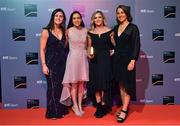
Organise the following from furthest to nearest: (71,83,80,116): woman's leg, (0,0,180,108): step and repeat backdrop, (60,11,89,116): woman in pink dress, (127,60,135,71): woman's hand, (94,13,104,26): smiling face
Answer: (0,0,180,108): step and repeat backdrop < (71,83,80,116): woman's leg < (60,11,89,116): woman in pink dress < (94,13,104,26): smiling face < (127,60,135,71): woman's hand

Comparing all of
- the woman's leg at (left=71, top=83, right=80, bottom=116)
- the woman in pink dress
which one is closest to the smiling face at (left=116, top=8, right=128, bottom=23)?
the woman in pink dress

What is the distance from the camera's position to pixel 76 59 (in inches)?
164

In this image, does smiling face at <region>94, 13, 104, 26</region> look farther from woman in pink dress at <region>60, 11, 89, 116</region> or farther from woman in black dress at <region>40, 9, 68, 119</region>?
woman in black dress at <region>40, 9, 68, 119</region>

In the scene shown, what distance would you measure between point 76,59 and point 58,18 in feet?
1.98

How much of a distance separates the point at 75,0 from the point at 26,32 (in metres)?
0.87

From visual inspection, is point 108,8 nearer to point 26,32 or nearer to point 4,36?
point 26,32

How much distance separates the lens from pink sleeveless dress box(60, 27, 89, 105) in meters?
4.14

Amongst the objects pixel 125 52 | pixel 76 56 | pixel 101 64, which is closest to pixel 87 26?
pixel 76 56

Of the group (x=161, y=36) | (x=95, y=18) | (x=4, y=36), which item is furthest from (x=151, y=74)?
(x=4, y=36)

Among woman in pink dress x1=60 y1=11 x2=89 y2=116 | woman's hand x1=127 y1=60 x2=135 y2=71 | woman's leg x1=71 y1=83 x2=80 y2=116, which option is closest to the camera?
woman's hand x1=127 y1=60 x2=135 y2=71

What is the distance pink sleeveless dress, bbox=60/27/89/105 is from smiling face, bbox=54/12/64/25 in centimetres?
19

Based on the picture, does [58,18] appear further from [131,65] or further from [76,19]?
[131,65]

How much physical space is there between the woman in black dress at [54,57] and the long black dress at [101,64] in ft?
1.37

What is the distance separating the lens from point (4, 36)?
4527mm
